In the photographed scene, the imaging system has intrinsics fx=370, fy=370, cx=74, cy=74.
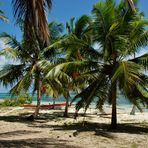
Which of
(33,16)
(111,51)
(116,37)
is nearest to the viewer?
(33,16)

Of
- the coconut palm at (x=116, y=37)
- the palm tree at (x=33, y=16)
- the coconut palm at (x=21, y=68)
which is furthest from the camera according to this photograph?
A: the coconut palm at (x=21, y=68)

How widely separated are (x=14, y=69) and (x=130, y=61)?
8734 millimetres

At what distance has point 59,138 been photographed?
42.2 ft

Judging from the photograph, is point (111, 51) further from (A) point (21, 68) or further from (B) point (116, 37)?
(A) point (21, 68)

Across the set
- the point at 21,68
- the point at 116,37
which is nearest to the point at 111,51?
the point at 116,37

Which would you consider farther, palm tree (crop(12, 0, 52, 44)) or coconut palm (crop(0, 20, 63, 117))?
coconut palm (crop(0, 20, 63, 117))

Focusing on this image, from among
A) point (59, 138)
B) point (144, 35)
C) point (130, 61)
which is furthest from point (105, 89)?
point (59, 138)

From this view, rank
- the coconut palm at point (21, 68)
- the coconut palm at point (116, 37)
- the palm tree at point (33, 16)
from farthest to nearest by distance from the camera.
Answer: the coconut palm at point (21, 68)
the coconut palm at point (116, 37)
the palm tree at point (33, 16)

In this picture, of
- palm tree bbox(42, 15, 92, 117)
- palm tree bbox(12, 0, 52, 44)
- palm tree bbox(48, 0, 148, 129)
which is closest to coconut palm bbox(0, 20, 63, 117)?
palm tree bbox(42, 15, 92, 117)

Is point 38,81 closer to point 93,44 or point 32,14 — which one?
point 93,44

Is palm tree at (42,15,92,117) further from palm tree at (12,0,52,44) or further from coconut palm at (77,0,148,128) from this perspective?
palm tree at (12,0,52,44)

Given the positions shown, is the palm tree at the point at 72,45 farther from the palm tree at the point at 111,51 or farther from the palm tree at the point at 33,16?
the palm tree at the point at 33,16

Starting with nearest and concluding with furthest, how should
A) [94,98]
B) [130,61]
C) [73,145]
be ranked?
[73,145] < [130,61] < [94,98]

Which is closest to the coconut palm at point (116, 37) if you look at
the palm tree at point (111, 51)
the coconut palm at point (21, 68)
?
the palm tree at point (111, 51)
